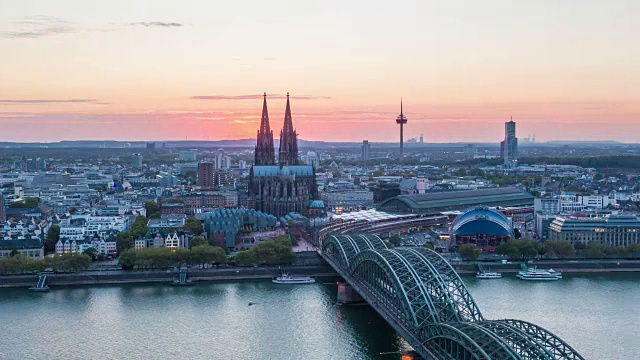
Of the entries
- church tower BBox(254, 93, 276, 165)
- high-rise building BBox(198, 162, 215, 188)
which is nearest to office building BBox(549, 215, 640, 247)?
Answer: church tower BBox(254, 93, 276, 165)

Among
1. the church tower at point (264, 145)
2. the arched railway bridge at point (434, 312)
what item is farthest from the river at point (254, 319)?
the church tower at point (264, 145)

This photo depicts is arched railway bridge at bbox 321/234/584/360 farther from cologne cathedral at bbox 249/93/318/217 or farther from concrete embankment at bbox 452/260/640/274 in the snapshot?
cologne cathedral at bbox 249/93/318/217

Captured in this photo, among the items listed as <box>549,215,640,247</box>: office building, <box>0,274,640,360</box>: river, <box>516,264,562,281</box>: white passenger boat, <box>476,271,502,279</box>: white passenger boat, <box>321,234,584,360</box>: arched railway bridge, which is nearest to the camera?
<box>321,234,584,360</box>: arched railway bridge

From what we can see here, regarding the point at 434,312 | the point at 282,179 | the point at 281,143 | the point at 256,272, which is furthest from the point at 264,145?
the point at 434,312

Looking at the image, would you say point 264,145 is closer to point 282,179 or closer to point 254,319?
point 282,179

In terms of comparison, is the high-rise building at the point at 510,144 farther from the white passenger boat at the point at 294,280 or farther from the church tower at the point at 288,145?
the white passenger boat at the point at 294,280
